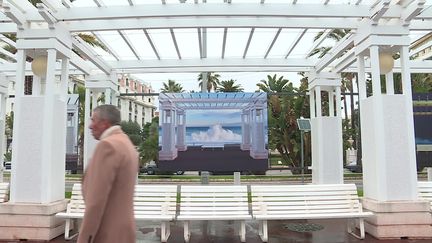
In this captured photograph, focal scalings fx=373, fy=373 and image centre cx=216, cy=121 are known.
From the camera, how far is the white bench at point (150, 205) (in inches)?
257

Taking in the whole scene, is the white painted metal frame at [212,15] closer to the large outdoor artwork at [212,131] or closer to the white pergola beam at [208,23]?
the white pergola beam at [208,23]

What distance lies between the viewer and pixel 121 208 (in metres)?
2.40

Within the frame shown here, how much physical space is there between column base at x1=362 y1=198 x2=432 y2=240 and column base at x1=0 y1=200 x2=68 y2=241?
5.77m

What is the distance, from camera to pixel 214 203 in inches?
266

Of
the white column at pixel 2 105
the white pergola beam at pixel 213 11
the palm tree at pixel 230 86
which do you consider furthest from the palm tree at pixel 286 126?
the white pergola beam at pixel 213 11

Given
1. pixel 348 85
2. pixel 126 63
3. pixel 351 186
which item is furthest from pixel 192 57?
pixel 348 85

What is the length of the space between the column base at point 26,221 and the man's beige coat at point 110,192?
4745mm

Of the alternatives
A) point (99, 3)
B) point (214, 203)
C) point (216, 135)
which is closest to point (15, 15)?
point (99, 3)

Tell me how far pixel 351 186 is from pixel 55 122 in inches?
226

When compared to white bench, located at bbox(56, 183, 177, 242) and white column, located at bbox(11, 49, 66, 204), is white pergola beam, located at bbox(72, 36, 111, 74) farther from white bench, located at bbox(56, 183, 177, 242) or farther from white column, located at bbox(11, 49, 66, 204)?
white bench, located at bbox(56, 183, 177, 242)

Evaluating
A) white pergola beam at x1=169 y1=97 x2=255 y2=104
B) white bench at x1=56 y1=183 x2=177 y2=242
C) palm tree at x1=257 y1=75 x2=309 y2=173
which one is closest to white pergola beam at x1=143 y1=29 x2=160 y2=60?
white pergola beam at x1=169 y1=97 x2=255 y2=104

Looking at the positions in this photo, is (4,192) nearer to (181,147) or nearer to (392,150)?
(181,147)

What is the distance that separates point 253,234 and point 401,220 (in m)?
2.67

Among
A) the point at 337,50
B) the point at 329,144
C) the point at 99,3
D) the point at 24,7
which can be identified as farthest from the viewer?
the point at 329,144
